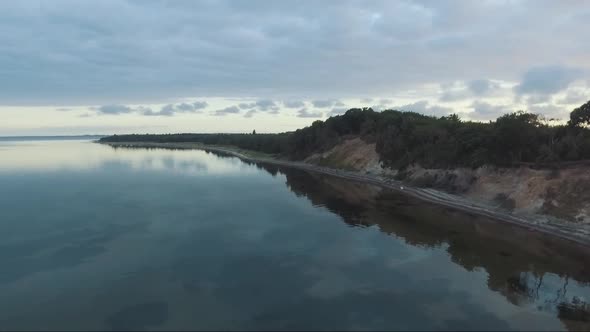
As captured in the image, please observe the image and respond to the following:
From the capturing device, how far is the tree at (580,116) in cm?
5900

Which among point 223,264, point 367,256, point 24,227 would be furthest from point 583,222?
point 24,227

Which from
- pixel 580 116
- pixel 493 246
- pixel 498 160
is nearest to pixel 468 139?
pixel 498 160

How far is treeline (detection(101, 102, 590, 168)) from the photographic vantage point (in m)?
58.8

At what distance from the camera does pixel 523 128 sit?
62125 mm

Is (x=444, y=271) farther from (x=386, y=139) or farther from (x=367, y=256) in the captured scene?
(x=386, y=139)

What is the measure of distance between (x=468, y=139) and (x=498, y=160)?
30.4 ft

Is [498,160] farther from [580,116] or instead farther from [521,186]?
[580,116]

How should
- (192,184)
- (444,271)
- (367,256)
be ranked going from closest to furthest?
(444,271) → (367,256) → (192,184)

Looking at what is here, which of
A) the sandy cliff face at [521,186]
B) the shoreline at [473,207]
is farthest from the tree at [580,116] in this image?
the shoreline at [473,207]

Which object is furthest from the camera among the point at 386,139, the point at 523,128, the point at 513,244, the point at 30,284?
the point at 386,139

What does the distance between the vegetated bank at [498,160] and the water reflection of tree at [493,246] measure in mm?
6360

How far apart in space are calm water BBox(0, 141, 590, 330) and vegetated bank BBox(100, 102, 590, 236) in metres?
6.77

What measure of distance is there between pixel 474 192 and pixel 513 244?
77.4 ft

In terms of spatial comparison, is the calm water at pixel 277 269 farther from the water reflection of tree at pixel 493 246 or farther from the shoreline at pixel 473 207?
the shoreline at pixel 473 207
